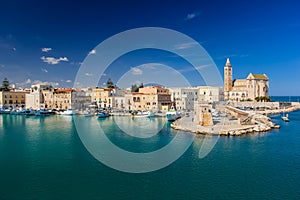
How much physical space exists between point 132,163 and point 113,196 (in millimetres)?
2915

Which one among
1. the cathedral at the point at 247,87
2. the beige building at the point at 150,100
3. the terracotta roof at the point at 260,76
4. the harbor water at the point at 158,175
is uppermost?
the terracotta roof at the point at 260,76

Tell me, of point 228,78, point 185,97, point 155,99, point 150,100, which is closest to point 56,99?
point 150,100

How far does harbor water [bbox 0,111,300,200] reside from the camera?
7.00 m

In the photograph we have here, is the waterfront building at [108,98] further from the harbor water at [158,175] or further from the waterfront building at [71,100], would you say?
the harbor water at [158,175]

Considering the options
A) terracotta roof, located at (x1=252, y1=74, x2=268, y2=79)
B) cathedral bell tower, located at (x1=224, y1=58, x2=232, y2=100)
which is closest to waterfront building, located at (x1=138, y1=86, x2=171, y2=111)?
cathedral bell tower, located at (x1=224, y1=58, x2=232, y2=100)

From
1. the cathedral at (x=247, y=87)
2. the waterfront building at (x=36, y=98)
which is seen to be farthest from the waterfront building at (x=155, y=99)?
the cathedral at (x=247, y=87)

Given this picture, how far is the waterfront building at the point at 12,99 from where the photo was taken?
126 feet

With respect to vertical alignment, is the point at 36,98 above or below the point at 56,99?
above

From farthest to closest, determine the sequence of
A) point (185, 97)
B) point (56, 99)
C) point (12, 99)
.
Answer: point (12, 99), point (56, 99), point (185, 97)

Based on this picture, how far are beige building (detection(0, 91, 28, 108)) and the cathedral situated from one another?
114 ft

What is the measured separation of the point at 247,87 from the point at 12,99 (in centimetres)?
3984

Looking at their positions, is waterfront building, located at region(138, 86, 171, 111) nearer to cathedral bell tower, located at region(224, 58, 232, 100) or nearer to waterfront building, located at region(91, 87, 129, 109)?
waterfront building, located at region(91, 87, 129, 109)

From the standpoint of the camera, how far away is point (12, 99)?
3984 cm

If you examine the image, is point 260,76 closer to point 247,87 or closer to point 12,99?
point 247,87
